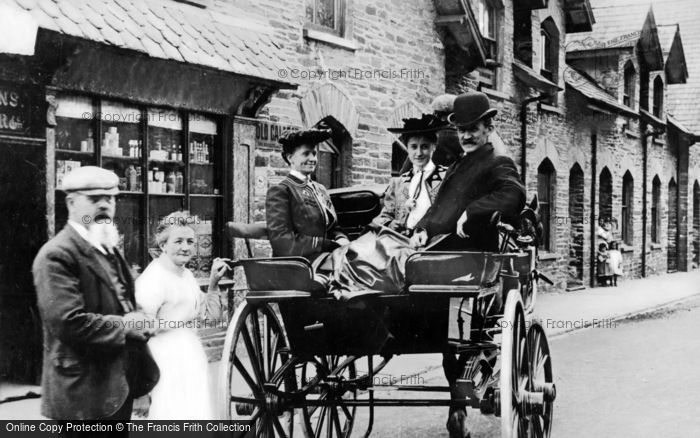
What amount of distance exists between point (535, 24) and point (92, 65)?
13.0 meters

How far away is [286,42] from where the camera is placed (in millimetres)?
10594

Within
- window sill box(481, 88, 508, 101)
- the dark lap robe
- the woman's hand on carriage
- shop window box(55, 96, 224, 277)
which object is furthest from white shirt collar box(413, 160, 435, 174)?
window sill box(481, 88, 508, 101)

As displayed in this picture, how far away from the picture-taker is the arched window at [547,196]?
19.1m

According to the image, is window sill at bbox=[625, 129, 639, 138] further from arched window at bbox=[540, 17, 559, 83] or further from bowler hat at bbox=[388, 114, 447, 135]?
bowler hat at bbox=[388, 114, 447, 135]

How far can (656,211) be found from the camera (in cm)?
2673

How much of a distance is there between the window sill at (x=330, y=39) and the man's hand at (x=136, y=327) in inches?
303

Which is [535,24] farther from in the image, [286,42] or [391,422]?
[391,422]

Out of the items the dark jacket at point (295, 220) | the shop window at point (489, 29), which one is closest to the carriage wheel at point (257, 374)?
the dark jacket at point (295, 220)

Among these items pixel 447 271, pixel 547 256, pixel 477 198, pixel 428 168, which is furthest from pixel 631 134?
pixel 447 271

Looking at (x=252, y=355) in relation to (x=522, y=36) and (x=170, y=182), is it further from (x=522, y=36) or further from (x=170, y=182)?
(x=522, y=36)

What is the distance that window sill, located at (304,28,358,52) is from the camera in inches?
432

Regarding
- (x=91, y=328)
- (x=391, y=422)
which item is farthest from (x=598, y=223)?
(x=91, y=328)

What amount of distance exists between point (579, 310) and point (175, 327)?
11.8 m

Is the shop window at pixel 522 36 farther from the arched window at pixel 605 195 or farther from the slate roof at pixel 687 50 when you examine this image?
the slate roof at pixel 687 50
